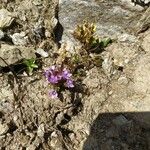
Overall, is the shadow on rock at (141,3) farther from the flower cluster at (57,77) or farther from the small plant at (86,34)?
the flower cluster at (57,77)

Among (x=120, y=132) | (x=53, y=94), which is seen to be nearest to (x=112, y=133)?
(x=120, y=132)

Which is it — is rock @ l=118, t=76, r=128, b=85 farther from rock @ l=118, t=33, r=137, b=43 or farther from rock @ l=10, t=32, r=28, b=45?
rock @ l=10, t=32, r=28, b=45

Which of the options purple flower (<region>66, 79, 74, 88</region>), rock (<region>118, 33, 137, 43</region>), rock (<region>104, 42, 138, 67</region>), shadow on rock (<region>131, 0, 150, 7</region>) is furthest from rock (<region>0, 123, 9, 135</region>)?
shadow on rock (<region>131, 0, 150, 7</region>)

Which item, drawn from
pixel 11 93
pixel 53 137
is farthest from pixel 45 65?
pixel 53 137

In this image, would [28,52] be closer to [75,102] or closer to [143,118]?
[75,102]

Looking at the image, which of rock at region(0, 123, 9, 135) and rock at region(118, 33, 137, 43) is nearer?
rock at region(0, 123, 9, 135)

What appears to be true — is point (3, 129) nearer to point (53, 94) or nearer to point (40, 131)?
point (40, 131)

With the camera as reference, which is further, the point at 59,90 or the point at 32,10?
the point at 32,10
